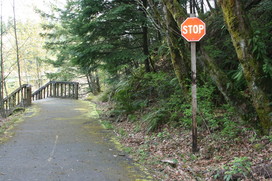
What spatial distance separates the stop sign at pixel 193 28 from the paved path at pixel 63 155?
2.94m

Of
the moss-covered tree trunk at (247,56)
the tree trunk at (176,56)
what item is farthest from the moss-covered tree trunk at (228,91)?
the tree trunk at (176,56)

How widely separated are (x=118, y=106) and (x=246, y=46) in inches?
251

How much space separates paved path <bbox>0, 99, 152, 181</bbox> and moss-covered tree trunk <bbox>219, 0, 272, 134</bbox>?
2.65m

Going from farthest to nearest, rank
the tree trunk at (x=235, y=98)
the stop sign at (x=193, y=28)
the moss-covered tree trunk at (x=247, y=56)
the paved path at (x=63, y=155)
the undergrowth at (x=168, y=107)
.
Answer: the undergrowth at (x=168, y=107), the tree trunk at (x=235, y=98), the stop sign at (x=193, y=28), the moss-covered tree trunk at (x=247, y=56), the paved path at (x=63, y=155)

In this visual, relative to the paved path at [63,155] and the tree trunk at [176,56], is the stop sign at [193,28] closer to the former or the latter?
the tree trunk at [176,56]

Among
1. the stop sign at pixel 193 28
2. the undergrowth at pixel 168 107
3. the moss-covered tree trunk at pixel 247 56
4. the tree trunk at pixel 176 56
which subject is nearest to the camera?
the moss-covered tree trunk at pixel 247 56

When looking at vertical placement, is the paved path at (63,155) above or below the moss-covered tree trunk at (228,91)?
below

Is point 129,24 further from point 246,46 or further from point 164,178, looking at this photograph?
point 164,178

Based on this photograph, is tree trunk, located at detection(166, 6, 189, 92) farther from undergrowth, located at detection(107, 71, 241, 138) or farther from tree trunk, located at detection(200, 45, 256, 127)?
Answer: tree trunk, located at detection(200, 45, 256, 127)

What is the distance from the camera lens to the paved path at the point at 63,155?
4562mm

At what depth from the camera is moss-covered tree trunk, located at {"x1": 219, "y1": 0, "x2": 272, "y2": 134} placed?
16.8ft

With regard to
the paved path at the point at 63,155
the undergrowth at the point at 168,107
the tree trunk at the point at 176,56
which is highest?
the tree trunk at the point at 176,56

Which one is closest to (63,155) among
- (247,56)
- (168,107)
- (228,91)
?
(168,107)

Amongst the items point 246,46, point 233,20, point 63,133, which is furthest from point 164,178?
point 63,133
